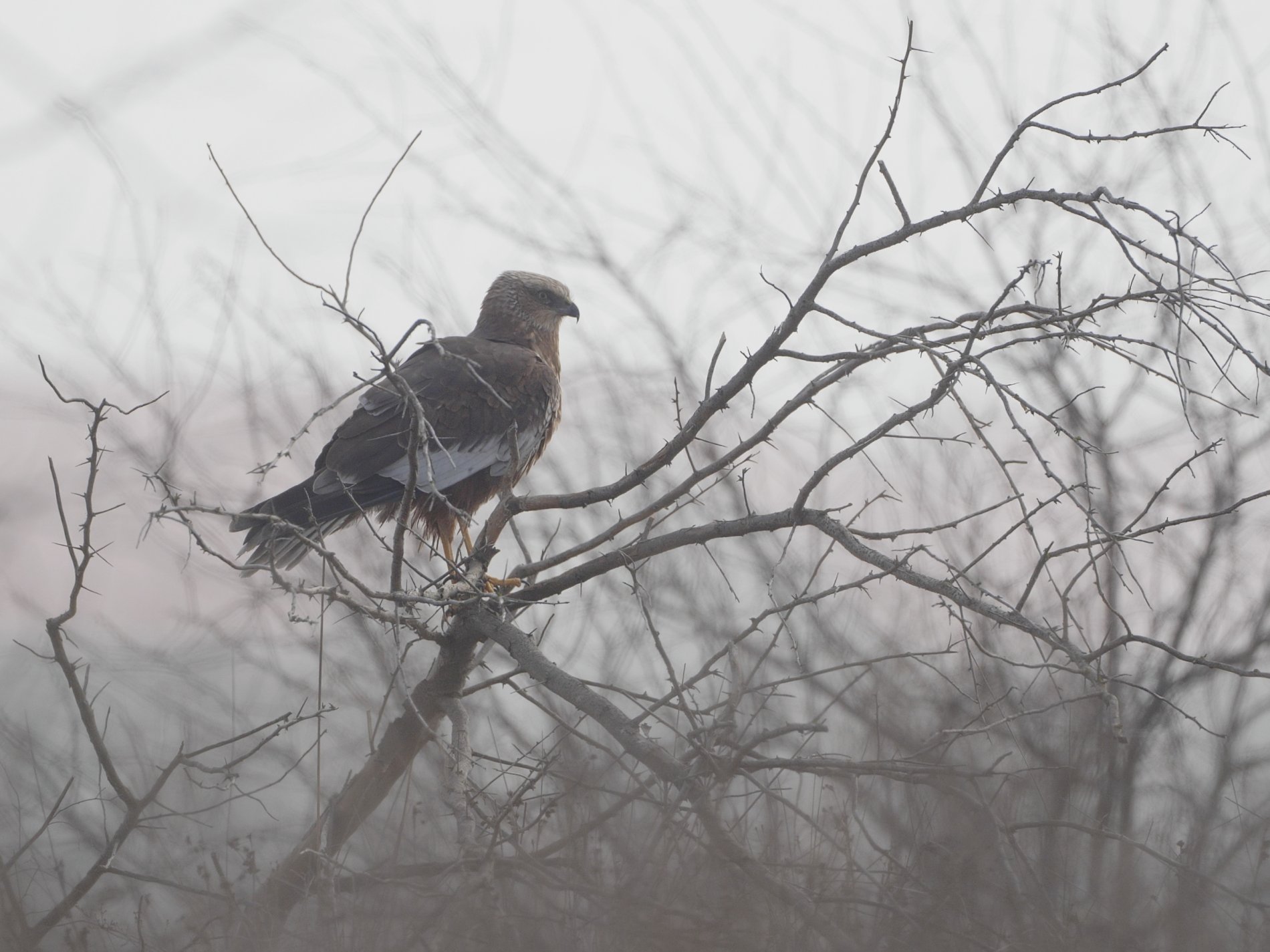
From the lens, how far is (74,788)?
345 cm

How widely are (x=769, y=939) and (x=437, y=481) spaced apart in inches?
112

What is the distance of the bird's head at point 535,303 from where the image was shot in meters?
6.08

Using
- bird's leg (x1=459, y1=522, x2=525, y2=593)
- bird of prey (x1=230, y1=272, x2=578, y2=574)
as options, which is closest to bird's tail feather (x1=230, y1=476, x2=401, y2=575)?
bird of prey (x1=230, y1=272, x2=578, y2=574)

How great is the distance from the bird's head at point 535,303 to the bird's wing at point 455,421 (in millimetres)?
730

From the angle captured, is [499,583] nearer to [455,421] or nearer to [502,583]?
[502,583]

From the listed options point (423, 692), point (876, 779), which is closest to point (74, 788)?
point (423, 692)

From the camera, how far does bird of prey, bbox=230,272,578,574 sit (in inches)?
179

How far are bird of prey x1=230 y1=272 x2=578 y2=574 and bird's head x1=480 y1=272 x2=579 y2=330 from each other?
1.52 ft

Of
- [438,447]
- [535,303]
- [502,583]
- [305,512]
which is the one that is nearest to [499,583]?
[502,583]

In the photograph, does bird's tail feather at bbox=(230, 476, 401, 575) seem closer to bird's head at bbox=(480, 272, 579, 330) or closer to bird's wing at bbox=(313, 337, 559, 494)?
bird's wing at bbox=(313, 337, 559, 494)

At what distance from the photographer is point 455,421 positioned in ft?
16.5

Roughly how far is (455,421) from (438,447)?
2.05 ft

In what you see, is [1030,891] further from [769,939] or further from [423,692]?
[423,692]

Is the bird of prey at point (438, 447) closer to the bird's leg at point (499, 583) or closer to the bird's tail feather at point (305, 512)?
the bird's tail feather at point (305, 512)
